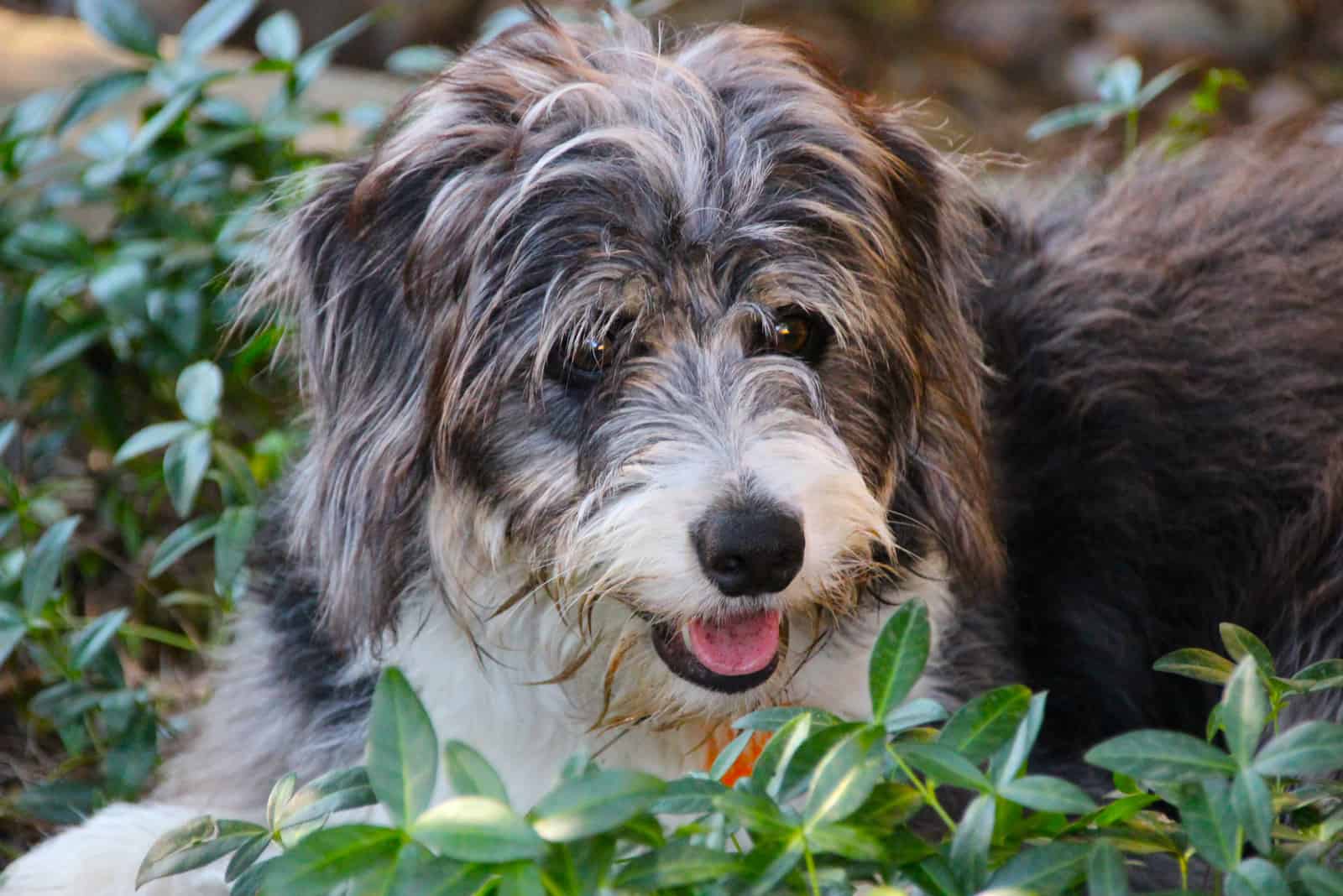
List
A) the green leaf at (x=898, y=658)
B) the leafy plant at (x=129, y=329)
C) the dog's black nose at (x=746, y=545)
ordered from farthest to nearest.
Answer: the leafy plant at (x=129, y=329)
the dog's black nose at (x=746, y=545)
the green leaf at (x=898, y=658)

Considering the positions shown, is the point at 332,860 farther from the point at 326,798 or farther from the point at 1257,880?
the point at 1257,880

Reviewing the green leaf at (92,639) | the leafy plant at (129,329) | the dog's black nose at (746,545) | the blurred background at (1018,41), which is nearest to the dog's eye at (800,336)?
the dog's black nose at (746,545)

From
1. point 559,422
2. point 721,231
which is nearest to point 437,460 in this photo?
point 559,422

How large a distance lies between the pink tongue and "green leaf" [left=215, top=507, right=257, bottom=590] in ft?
3.42

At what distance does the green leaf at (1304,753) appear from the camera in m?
1.51

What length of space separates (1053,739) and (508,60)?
1.52 metres

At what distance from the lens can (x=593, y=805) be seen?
1.45 metres

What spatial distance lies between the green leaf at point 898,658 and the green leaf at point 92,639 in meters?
1.71

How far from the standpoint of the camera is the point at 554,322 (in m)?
2.18

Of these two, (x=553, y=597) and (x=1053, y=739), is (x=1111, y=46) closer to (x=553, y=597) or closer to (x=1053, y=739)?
(x=1053, y=739)

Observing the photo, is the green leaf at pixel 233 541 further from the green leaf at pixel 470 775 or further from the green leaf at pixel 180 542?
the green leaf at pixel 470 775

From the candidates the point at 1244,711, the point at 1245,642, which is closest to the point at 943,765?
the point at 1244,711

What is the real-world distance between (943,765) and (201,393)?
1833mm

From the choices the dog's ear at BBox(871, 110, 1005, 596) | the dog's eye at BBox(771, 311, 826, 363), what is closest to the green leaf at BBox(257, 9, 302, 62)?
the dog's ear at BBox(871, 110, 1005, 596)
